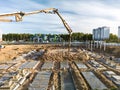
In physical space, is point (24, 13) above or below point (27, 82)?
above

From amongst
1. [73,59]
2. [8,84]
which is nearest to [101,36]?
[73,59]

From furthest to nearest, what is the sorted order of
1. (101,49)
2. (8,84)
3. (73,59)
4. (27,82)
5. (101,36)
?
(101,36) < (101,49) < (73,59) < (27,82) < (8,84)

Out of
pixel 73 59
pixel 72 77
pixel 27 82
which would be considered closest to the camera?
pixel 27 82

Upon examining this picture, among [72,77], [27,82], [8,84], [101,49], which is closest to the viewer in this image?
[8,84]

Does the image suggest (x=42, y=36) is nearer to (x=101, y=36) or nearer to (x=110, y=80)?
(x=101, y=36)

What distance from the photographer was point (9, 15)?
13836 millimetres

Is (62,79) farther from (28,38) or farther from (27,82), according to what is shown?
(28,38)

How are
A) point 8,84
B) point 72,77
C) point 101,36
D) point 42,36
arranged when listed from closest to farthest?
point 8,84 < point 72,77 < point 101,36 < point 42,36

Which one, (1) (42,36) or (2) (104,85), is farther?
(1) (42,36)

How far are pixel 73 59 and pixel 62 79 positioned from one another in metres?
8.83

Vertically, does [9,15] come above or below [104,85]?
above

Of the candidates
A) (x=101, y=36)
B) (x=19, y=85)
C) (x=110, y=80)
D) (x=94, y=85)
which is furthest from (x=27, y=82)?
(x=101, y=36)

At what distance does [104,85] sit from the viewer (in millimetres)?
11453

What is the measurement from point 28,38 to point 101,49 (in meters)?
42.3
